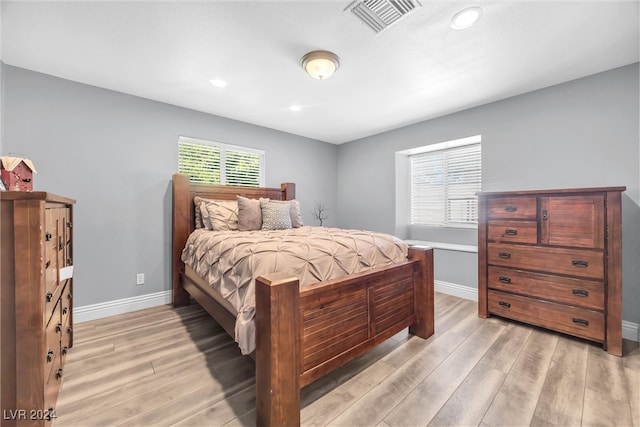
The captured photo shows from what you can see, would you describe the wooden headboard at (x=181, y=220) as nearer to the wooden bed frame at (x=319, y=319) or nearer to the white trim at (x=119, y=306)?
the white trim at (x=119, y=306)

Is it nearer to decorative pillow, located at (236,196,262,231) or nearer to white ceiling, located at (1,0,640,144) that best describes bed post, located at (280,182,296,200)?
decorative pillow, located at (236,196,262,231)

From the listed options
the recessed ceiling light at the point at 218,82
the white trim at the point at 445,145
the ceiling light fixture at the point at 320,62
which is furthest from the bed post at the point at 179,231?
the white trim at the point at 445,145

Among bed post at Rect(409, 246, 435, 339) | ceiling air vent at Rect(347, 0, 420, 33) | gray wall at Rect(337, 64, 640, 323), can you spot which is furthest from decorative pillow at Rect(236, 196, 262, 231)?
gray wall at Rect(337, 64, 640, 323)

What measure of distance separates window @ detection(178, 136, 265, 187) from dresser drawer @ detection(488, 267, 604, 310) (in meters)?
3.16

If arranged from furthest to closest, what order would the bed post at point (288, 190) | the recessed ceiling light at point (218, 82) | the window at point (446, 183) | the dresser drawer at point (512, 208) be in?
the bed post at point (288, 190) → the window at point (446, 183) → the recessed ceiling light at point (218, 82) → the dresser drawer at point (512, 208)

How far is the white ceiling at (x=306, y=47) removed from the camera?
162 centimetres

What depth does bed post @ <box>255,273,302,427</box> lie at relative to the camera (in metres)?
1.20

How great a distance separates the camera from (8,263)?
99cm

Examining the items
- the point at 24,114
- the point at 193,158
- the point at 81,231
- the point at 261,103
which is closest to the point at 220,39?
the point at 261,103

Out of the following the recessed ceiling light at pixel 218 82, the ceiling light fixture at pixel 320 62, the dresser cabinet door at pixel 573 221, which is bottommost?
the dresser cabinet door at pixel 573 221

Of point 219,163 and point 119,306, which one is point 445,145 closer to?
point 219,163

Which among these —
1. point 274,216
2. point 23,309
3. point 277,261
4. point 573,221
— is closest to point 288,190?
point 274,216

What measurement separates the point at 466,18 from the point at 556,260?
81.2 inches

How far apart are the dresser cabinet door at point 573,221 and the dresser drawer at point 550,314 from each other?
0.54 meters
